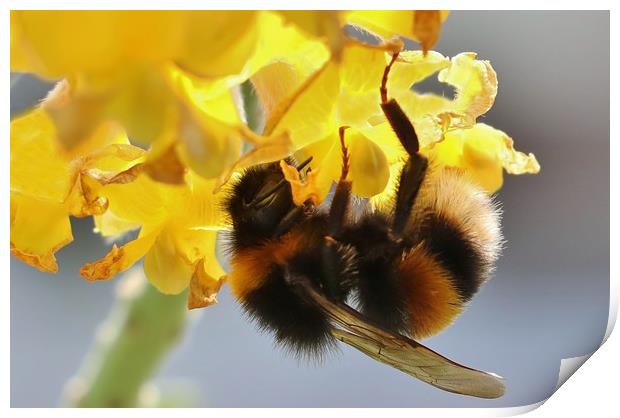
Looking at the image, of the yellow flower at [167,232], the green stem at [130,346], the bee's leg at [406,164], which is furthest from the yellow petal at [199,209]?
the green stem at [130,346]

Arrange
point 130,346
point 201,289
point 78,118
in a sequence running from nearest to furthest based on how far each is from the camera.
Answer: point 78,118, point 201,289, point 130,346

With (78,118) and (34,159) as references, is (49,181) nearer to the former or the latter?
(34,159)

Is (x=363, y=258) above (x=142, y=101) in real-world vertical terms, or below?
below

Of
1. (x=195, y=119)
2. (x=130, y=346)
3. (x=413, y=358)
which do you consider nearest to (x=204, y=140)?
(x=195, y=119)

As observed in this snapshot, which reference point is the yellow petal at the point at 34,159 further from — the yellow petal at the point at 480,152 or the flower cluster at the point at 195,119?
the yellow petal at the point at 480,152

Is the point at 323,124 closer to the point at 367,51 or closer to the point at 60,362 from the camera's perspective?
the point at 367,51
